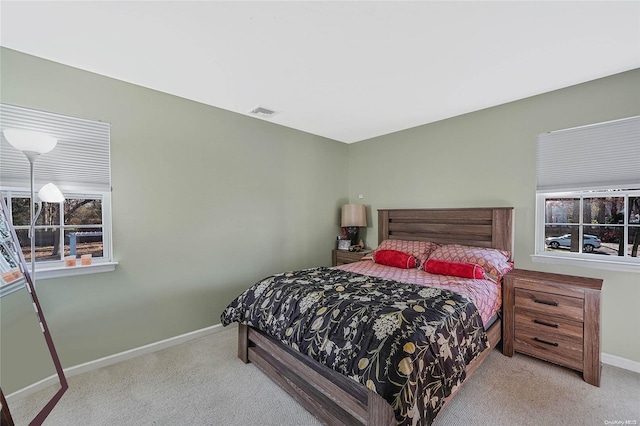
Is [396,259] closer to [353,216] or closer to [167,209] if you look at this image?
[353,216]

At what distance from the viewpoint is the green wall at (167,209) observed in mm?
2221

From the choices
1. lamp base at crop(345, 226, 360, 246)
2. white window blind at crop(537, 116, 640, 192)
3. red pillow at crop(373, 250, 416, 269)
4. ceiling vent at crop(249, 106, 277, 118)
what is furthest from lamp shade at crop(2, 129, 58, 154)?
white window blind at crop(537, 116, 640, 192)

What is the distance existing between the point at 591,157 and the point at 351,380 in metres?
2.90

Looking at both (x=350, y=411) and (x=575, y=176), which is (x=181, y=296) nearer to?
(x=350, y=411)

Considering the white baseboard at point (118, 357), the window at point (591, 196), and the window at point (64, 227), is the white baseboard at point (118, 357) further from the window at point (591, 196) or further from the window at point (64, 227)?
the window at point (591, 196)

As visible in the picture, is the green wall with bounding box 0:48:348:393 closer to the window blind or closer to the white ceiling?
the window blind

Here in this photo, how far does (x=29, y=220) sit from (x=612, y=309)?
4.93m

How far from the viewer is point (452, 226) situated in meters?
3.30

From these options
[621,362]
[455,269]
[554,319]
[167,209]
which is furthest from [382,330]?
[621,362]

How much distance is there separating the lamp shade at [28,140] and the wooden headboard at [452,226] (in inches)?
140

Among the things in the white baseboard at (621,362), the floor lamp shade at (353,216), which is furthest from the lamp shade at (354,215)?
the white baseboard at (621,362)

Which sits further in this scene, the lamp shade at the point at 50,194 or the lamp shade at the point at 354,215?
the lamp shade at the point at 354,215

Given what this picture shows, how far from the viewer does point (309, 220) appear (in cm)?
402

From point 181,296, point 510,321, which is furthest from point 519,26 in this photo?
point 181,296
